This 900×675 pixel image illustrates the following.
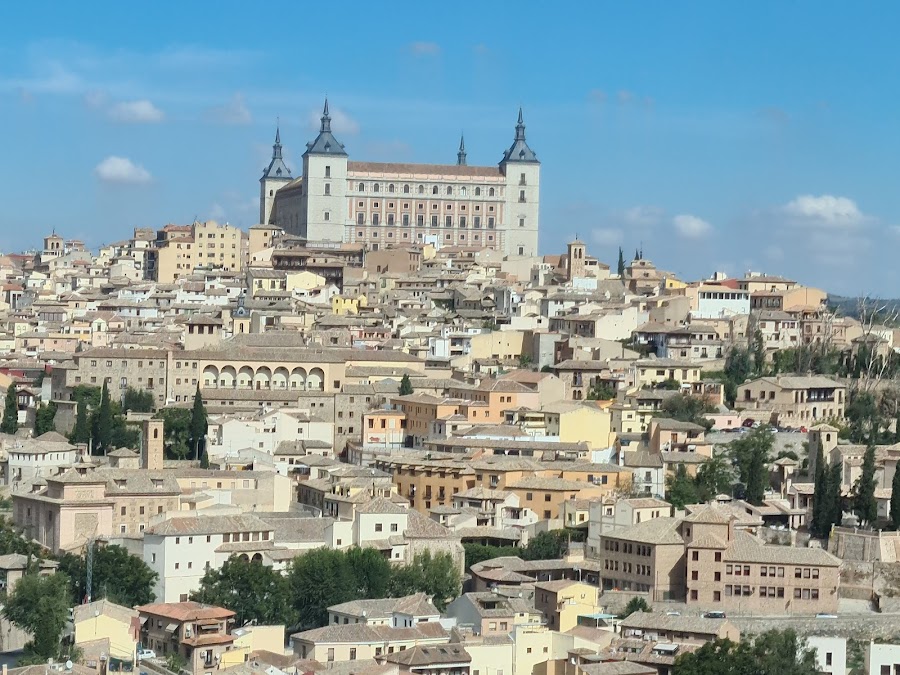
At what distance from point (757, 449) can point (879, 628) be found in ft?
29.7

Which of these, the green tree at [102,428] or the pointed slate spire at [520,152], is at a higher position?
the pointed slate spire at [520,152]

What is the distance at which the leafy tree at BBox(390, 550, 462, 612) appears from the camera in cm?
4147

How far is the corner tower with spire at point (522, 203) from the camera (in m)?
90.0

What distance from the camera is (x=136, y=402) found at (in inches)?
2109

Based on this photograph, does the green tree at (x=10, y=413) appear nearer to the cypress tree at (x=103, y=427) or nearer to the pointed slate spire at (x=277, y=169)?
the cypress tree at (x=103, y=427)

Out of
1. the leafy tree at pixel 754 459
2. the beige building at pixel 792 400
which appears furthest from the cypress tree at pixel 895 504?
the beige building at pixel 792 400

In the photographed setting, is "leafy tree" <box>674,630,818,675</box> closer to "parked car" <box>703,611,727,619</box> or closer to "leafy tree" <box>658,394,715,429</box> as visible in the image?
"parked car" <box>703,611,727,619</box>

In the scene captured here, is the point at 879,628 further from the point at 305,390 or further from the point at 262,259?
the point at 262,259

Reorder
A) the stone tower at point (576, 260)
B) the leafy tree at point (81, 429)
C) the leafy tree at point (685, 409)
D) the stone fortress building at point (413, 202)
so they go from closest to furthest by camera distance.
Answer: the leafy tree at point (81, 429), the leafy tree at point (685, 409), the stone tower at point (576, 260), the stone fortress building at point (413, 202)

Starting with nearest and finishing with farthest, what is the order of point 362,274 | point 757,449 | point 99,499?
point 99,499
point 757,449
point 362,274

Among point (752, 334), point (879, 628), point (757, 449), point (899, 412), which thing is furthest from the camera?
point (752, 334)

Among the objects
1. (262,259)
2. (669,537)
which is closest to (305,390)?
(669,537)

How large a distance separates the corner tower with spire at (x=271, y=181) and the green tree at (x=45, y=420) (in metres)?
42.3

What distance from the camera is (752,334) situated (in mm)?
60031
